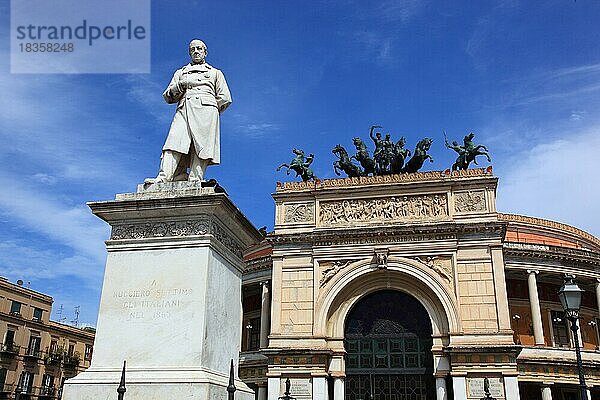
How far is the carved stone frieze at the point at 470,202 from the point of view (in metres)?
31.0

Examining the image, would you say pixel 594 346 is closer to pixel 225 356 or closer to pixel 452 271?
pixel 452 271

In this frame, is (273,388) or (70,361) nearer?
(273,388)

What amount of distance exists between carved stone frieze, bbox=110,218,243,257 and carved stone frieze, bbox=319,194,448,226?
25.1m

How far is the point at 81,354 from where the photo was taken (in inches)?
2494

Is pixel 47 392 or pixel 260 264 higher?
pixel 260 264

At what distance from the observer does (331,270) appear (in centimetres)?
3191

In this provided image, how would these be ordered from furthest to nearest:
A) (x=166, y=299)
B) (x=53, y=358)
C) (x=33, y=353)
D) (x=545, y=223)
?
(x=53, y=358) < (x=33, y=353) < (x=545, y=223) < (x=166, y=299)

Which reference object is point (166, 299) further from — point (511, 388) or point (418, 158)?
point (418, 158)

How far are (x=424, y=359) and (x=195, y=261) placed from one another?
2520cm

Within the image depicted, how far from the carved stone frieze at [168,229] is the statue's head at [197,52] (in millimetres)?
2678

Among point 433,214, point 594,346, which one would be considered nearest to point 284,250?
point 433,214

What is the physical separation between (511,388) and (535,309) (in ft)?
32.0

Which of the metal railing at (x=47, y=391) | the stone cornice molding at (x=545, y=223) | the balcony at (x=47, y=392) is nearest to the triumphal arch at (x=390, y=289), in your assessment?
the stone cornice molding at (x=545, y=223)

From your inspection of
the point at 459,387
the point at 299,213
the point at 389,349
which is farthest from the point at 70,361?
the point at 459,387
